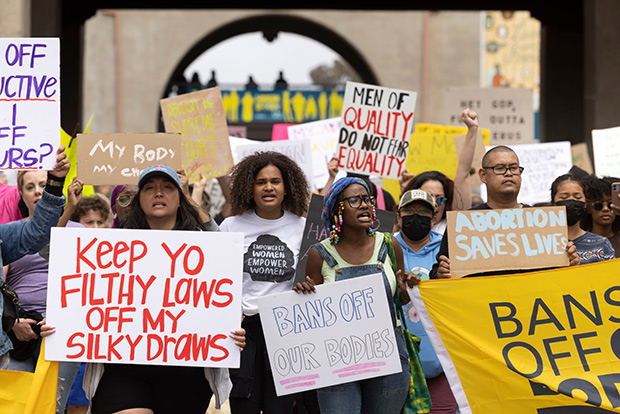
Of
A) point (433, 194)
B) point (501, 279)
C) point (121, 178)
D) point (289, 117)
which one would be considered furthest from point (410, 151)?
point (289, 117)

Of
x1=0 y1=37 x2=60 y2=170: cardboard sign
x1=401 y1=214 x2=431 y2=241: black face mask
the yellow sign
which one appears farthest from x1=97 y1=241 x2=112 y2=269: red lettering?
the yellow sign

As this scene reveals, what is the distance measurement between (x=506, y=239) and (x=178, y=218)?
65.3 inches

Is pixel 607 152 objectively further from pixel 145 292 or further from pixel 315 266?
pixel 145 292

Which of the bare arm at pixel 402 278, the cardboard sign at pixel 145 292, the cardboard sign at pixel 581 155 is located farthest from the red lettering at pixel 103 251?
the cardboard sign at pixel 581 155

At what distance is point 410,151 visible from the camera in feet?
31.1

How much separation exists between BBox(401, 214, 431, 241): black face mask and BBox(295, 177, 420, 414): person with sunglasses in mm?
655

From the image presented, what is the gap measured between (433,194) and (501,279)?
4.53 ft

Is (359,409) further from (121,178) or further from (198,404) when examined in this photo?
(121,178)

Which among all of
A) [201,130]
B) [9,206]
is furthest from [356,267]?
[201,130]

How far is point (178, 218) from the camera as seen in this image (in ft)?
16.4

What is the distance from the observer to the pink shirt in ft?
20.7

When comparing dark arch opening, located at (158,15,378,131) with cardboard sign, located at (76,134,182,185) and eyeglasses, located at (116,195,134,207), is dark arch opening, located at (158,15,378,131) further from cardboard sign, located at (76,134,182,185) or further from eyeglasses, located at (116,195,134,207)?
cardboard sign, located at (76,134,182,185)

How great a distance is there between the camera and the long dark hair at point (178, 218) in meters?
4.92

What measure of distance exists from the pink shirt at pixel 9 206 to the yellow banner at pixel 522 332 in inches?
108
